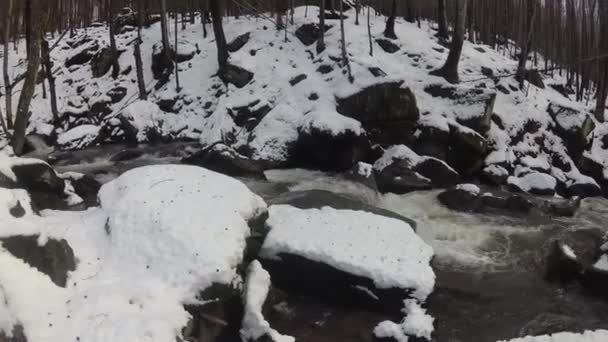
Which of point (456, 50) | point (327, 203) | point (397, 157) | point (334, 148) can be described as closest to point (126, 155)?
point (334, 148)

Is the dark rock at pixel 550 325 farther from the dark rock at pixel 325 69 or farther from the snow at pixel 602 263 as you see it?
the dark rock at pixel 325 69

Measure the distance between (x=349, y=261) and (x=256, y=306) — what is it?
1.72 meters

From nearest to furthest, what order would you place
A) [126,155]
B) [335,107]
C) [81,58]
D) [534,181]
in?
[534,181] → [335,107] → [126,155] → [81,58]

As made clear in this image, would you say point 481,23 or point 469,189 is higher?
point 481,23

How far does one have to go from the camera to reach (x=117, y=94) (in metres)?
21.4

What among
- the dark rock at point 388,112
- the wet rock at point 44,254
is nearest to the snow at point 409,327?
the wet rock at point 44,254

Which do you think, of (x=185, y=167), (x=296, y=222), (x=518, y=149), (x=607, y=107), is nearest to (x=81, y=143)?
(x=185, y=167)

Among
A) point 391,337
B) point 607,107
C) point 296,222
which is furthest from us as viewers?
point 607,107

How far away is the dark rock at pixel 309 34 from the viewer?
20.8 meters

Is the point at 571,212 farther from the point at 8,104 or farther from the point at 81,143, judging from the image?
the point at 81,143

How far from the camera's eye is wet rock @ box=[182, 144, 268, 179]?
13070 mm

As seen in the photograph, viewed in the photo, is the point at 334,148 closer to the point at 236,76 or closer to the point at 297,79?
the point at 297,79

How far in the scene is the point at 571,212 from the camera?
12.1 meters

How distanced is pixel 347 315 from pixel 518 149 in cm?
1134
